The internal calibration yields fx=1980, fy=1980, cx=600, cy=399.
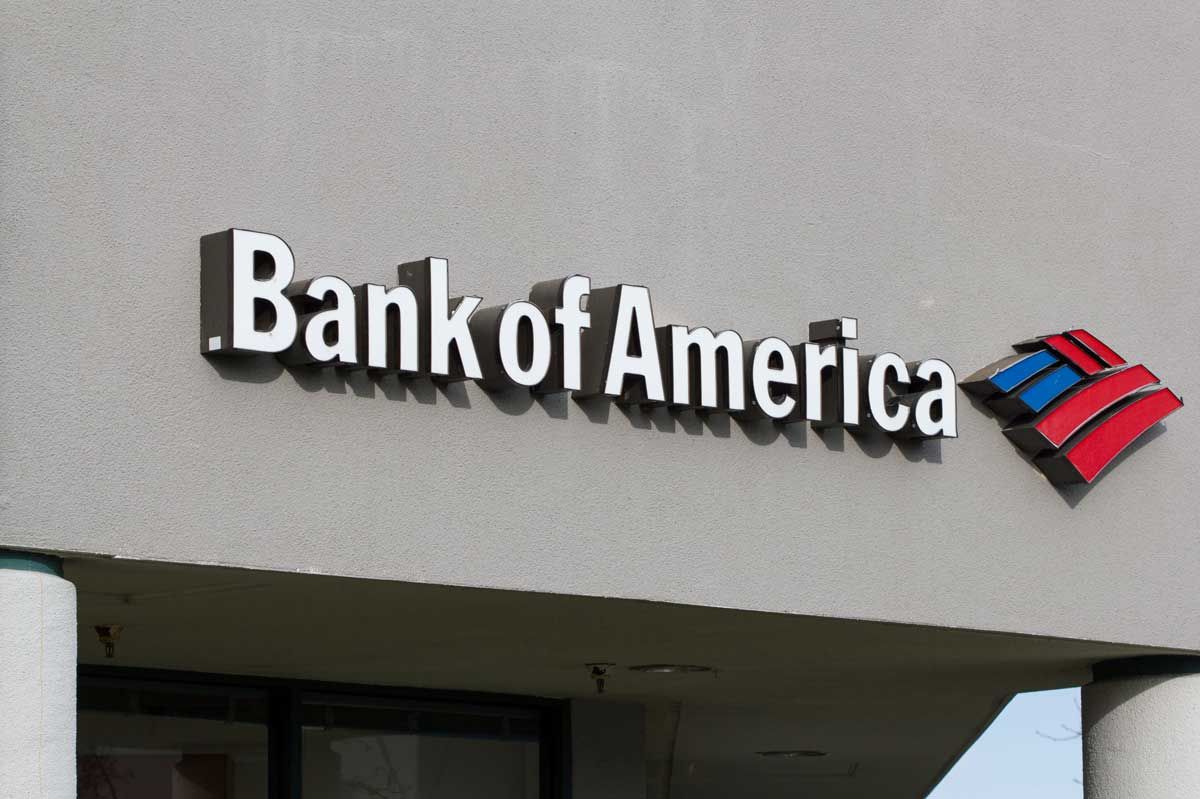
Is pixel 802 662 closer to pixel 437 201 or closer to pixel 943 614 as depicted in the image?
pixel 943 614

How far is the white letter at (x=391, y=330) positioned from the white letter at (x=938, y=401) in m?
2.96

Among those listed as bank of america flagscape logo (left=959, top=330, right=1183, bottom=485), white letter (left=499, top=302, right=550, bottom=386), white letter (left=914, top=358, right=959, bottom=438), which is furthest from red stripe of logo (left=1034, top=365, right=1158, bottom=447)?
white letter (left=499, top=302, right=550, bottom=386)

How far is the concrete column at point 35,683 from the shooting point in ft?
23.1

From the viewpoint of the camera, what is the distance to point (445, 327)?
833cm

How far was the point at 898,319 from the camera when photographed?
10.2m

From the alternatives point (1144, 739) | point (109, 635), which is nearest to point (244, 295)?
point (109, 635)

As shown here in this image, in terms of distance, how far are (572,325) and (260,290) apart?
152 centimetres

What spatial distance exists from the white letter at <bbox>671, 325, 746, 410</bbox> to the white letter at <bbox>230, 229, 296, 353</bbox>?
197 cm

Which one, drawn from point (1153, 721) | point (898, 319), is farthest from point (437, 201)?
point (1153, 721)

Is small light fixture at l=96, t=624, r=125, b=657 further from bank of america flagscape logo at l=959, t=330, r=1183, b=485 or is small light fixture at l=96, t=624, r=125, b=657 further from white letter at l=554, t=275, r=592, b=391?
bank of america flagscape logo at l=959, t=330, r=1183, b=485

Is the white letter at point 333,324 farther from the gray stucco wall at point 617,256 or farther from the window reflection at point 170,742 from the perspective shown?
the window reflection at point 170,742

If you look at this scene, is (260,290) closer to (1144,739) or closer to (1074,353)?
(1074,353)

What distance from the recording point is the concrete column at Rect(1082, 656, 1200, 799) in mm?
11273

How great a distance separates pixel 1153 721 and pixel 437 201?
5.54 m
